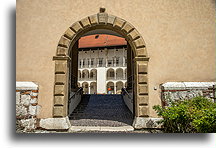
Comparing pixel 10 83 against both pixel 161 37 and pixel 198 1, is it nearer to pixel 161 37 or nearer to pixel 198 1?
pixel 161 37

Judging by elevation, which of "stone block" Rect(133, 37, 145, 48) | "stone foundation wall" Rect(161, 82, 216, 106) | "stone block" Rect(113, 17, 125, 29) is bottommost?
"stone foundation wall" Rect(161, 82, 216, 106)

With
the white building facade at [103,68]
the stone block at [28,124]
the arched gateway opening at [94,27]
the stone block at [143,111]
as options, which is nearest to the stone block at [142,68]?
the arched gateway opening at [94,27]

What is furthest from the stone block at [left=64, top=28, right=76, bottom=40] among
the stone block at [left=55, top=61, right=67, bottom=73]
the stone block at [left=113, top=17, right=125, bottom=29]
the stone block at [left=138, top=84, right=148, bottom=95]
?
the stone block at [left=138, top=84, right=148, bottom=95]

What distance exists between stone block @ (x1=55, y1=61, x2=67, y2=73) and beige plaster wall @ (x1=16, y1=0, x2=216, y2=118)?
14 cm

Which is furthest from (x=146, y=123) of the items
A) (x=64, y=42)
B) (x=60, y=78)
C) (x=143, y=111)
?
(x=64, y=42)

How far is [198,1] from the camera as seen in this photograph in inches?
169

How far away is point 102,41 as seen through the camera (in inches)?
1164

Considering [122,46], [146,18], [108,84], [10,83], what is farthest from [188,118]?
[108,84]

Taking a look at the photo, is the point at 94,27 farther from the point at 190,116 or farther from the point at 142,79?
the point at 190,116

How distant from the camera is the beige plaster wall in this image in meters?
4.05

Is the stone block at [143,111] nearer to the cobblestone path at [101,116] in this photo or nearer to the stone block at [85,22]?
the cobblestone path at [101,116]

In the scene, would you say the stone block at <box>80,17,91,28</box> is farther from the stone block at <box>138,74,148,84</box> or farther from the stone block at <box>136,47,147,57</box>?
the stone block at <box>138,74,148,84</box>

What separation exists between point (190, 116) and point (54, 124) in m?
3.19

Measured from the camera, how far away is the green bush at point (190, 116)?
3201mm
